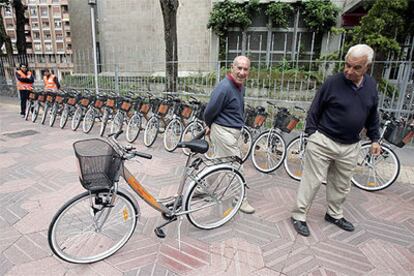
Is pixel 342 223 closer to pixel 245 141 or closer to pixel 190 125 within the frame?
pixel 245 141

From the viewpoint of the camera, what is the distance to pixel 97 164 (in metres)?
1.97

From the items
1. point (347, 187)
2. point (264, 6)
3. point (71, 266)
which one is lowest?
point (71, 266)

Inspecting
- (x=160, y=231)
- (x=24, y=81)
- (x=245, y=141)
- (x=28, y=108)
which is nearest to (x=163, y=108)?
(x=245, y=141)

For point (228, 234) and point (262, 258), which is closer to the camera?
point (262, 258)

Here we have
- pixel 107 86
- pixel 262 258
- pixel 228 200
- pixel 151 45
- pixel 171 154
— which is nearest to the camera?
pixel 262 258

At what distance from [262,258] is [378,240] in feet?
3.99

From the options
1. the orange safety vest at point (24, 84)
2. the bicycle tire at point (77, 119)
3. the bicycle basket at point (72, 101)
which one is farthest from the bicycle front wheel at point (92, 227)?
the orange safety vest at point (24, 84)

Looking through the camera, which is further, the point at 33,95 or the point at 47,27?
the point at 47,27

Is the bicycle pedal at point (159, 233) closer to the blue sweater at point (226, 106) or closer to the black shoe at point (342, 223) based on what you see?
the blue sweater at point (226, 106)

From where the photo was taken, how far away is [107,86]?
7781 millimetres

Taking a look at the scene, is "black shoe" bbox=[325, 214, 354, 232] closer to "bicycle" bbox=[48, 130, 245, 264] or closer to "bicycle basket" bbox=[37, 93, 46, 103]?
"bicycle" bbox=[48, 130, 245, 264]

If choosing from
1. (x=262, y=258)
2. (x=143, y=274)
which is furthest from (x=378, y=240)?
(x=143, y=274)

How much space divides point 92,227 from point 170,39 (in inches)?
194

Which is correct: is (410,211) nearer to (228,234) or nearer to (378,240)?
(378,240)
